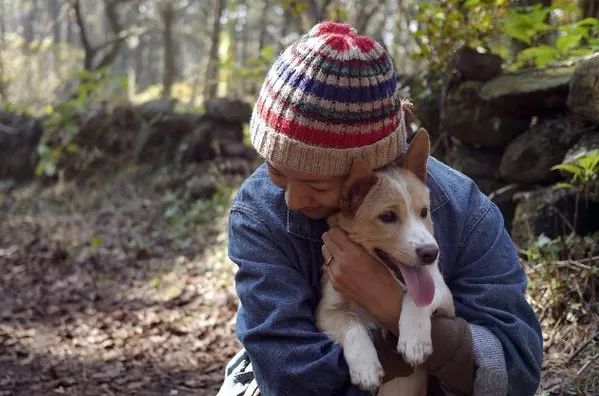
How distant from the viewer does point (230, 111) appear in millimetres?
10234

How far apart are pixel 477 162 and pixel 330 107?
3.49 meters

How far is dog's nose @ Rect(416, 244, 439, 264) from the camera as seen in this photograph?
6.77 feet

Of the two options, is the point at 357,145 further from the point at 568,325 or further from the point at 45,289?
the point at 45,289

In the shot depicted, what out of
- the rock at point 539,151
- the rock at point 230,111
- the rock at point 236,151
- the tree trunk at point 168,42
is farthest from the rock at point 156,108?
the rock at point 539,151

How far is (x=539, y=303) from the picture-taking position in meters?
4.01

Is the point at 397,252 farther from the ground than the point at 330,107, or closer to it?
closer to it

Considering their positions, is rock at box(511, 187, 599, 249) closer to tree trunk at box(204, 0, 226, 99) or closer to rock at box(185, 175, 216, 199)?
rock at box(185, 175, 216, 199)

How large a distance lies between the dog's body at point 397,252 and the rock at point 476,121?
10.0 feet

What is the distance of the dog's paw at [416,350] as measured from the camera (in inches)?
84.1

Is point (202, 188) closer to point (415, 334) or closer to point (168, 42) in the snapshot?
point (415, 334)

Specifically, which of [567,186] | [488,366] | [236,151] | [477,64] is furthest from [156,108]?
[488,366]

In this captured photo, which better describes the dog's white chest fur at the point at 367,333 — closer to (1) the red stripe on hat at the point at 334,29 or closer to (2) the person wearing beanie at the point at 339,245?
(2) the person wearing beanie at the point at 339,245

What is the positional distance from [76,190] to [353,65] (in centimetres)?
942

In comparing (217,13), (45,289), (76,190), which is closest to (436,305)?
(45,289)
